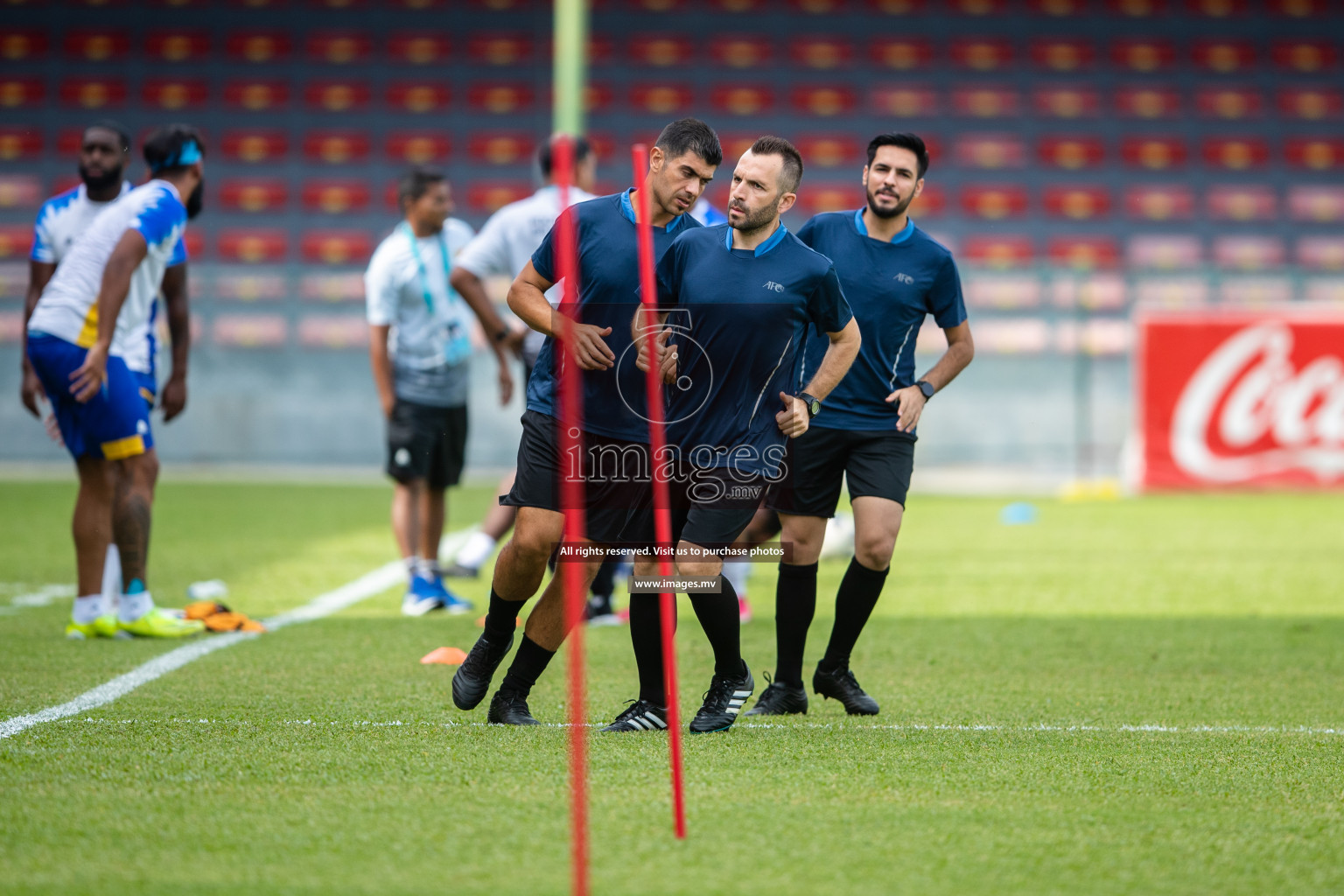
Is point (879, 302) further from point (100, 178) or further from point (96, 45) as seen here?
point (96, 45)

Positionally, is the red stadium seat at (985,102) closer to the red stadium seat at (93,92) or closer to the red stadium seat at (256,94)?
the red stadium seat at (256,94)

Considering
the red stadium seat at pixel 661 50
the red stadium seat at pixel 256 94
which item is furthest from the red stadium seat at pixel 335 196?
the red stadium seat at pixel 661 50

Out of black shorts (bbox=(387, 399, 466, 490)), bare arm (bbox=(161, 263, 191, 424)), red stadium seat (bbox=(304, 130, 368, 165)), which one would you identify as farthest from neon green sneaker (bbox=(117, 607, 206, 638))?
red stadium seat (bbox=(304, 130, 368, 165))

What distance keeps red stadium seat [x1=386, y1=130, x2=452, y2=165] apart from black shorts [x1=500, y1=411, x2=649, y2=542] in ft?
58.9

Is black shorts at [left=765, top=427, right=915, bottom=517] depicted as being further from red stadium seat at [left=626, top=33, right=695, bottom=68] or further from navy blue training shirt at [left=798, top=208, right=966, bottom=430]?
red stadium seat at [left=626, top=33, right=695, bottom=68]

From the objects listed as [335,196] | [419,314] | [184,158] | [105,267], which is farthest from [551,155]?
[335,196]

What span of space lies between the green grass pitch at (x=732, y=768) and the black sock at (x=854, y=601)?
256mm

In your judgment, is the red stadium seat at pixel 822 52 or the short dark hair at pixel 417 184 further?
the red stadium seat at pixel 822 52

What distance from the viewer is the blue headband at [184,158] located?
6.27 meters

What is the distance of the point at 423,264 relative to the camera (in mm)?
7516

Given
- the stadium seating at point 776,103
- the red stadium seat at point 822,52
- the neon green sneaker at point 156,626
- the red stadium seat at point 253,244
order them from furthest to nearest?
the red stadium seat at point 822,52 → the stadium seating at point 776,103 → the red stadium seat at point 253,244 → the neon green sneaker at point 156,626

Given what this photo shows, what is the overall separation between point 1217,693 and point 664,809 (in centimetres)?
262

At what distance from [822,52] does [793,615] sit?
19.0 m

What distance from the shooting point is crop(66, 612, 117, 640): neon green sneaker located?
6113 mm
